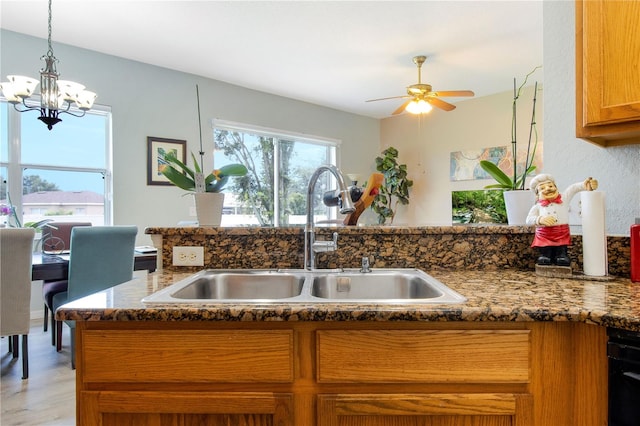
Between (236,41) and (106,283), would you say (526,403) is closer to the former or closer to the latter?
(106,283)

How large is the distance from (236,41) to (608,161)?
124 inches

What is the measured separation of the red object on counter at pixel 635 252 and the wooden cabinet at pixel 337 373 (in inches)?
20.2

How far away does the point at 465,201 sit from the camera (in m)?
5.30

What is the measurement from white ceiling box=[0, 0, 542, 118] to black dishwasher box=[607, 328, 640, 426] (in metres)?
2.80

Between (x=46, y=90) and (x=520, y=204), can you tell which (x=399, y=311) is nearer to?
(x=520, y=204)

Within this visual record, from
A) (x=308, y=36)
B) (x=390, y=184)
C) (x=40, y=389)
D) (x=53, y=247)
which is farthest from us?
(x=390, y=184)

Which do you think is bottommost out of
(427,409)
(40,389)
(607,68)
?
(40,389)

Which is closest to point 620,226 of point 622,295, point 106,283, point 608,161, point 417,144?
point 608,161

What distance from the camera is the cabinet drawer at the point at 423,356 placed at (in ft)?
2.78

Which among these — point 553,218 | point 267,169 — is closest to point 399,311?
point 553,218

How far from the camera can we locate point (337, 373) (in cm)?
86

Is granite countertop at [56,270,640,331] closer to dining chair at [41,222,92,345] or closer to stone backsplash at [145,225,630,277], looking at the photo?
stone backsplash at [145,225,630,277]

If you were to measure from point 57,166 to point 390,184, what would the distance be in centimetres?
442

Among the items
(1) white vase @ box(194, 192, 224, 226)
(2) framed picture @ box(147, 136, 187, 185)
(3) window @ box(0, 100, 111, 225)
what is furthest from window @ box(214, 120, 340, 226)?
(1) white vase @ box(194, 192, 224, 226)
